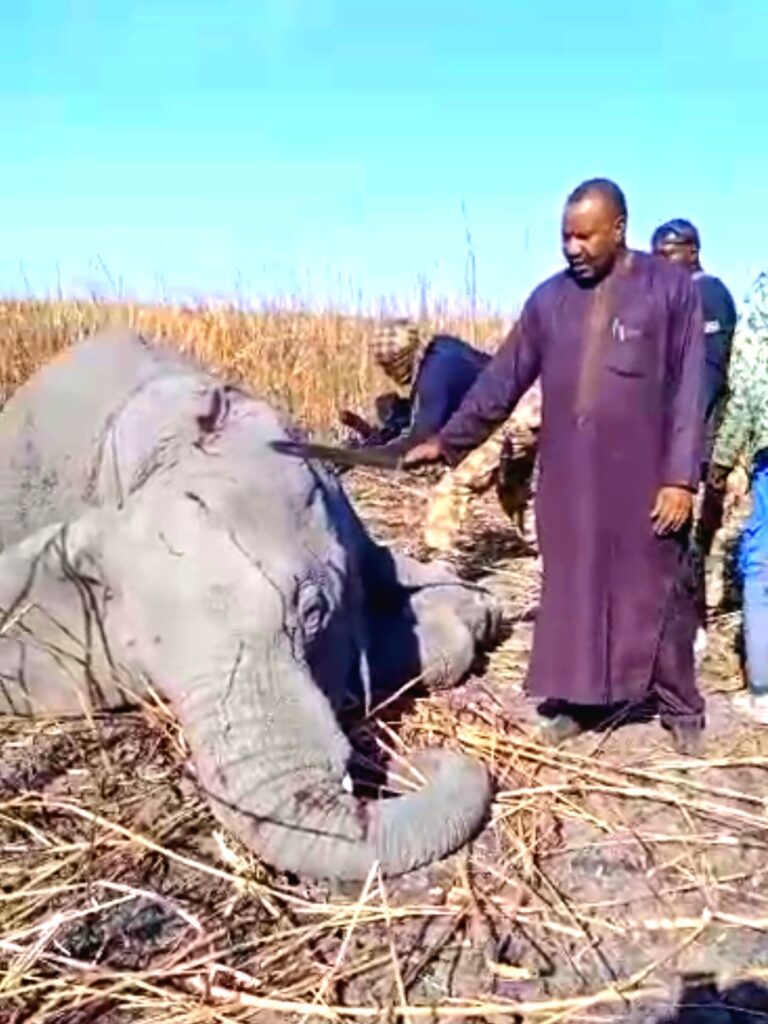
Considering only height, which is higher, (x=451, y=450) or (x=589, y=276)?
(x=589, y=276)

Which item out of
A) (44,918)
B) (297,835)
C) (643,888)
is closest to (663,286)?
(643,888)

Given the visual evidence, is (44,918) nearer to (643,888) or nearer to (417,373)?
(643,888)

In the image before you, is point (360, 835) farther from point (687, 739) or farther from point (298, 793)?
point (687, 739)

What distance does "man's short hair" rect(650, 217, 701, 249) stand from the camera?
743 centimetres

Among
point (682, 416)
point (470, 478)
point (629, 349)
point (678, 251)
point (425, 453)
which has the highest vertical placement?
point (678, 251)

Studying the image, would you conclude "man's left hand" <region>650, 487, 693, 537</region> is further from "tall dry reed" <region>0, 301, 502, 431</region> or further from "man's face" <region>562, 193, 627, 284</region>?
"tall dry reed" <region>0, 301, 502, 431</region>

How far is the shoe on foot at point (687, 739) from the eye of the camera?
16.8 ft

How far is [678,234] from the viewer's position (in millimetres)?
7438

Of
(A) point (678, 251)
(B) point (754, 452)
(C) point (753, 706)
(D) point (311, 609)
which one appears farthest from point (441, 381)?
(D) point (311, 609)

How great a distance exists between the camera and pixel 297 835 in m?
3.67

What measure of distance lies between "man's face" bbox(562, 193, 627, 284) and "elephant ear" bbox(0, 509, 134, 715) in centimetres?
168

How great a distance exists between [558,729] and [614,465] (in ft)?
3.04

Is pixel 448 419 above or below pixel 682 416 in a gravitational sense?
below

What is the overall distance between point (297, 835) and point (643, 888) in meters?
0.99
